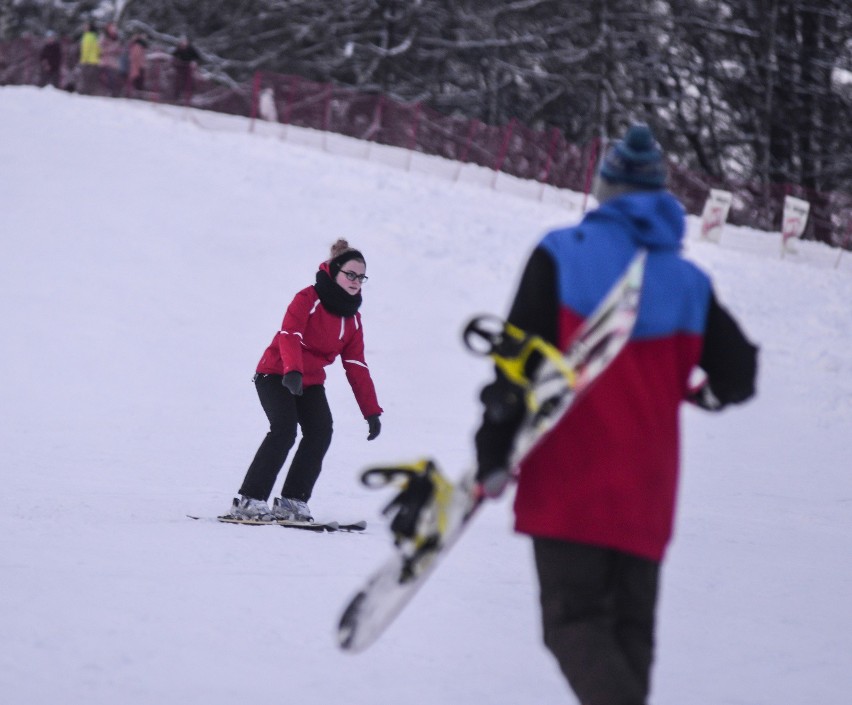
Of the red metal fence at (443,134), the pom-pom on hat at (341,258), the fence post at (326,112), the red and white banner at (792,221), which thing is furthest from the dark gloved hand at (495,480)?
the fence post at (326,112)

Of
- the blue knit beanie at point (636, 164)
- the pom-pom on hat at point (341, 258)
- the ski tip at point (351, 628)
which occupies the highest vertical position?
the blue knit beanie at point (636, 164)

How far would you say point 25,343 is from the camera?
11180 millimetres

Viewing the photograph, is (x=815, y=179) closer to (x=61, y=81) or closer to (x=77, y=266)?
(x=61, y=81)

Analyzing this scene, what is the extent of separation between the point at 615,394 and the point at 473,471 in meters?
0.34

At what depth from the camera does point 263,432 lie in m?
9.23

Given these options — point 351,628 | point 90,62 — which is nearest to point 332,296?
point 351,628

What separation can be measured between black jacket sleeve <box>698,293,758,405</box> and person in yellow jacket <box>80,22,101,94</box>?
22593 mm

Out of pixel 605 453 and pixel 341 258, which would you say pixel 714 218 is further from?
pixel 605 453

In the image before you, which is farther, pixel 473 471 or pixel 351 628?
pixel 351 628

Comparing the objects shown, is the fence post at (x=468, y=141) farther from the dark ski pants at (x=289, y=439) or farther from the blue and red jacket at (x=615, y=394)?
the blue and red jacket at (x=615, y=394)

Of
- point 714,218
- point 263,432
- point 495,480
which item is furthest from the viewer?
point 714,218

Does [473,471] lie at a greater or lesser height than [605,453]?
lesser

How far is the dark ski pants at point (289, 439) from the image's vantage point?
5637mm

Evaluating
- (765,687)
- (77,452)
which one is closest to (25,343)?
(77,452)
